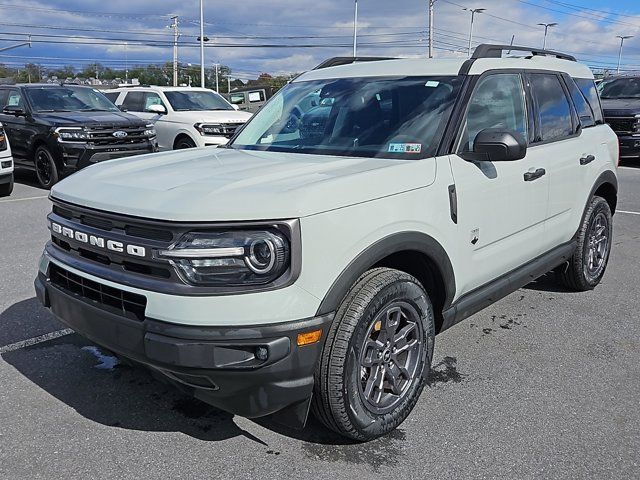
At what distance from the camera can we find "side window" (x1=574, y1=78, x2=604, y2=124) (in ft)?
16.9

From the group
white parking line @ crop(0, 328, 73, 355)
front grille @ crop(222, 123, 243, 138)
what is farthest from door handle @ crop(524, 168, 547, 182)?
front grille @ crop(222, 123, 243, 138)

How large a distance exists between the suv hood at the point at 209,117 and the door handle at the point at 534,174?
30.7 feet

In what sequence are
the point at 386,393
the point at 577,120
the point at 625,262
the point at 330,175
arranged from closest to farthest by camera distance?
→ 1. the point at 330,175
2. the point at 386,393
3. the point at 577,120
4. the point at 625,262

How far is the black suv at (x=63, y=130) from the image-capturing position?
10289 mm

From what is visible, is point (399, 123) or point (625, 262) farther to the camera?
point (625, 262)

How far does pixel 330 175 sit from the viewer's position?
2918mm

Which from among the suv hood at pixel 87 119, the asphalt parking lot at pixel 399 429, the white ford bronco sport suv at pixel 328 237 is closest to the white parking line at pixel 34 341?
the asphalt parking lot at pixel 399 429

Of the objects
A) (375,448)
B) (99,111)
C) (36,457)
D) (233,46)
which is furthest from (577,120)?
(233,46)

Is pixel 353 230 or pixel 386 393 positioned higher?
pixel 353 230

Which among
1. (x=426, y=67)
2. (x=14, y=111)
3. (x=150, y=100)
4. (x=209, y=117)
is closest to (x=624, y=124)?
(x=209, y=117)

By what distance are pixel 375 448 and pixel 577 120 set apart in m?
3.23

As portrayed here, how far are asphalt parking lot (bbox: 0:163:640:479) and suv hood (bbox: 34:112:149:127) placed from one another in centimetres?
648

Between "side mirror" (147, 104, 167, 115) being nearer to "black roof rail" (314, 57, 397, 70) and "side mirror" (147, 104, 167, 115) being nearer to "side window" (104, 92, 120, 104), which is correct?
"side window" (104, 92, 120, 104)

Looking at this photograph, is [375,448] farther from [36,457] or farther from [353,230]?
[36,457]
